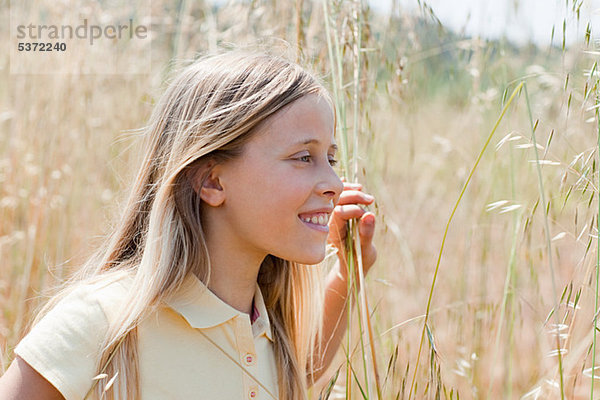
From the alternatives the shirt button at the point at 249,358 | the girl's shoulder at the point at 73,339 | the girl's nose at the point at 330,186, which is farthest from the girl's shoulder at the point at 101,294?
the girl's nose at the point at 330,186

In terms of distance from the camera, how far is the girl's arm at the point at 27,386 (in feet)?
3.30

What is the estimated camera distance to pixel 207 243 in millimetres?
1213

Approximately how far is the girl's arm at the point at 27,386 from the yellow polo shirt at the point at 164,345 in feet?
0.07

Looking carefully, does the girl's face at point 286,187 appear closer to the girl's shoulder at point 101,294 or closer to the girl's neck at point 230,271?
the girl's neck at point 230,271

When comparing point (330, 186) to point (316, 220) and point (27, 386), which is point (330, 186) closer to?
point (316, 220)

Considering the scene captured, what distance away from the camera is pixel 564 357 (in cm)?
126

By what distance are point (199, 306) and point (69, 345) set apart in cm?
21

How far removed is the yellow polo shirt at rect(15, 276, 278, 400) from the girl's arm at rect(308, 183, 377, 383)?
0.18m

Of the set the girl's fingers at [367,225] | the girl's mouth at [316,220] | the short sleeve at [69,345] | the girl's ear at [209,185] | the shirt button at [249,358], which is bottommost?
the shirt button at [249,358]

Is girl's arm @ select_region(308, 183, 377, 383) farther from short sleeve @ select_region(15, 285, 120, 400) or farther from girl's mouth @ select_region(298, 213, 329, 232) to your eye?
short sleeve @ select_region(15, 285, 120, 400)

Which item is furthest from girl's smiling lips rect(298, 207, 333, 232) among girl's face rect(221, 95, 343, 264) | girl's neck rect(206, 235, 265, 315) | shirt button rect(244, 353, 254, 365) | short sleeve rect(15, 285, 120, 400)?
short sleeve rect(15, 285, 120, 400)

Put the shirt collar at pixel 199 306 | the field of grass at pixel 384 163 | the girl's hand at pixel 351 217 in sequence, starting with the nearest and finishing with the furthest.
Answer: the shirt collar at pixel 199 306, the girl's hand at pixel 351 217, the field of grass at pixel 384 163

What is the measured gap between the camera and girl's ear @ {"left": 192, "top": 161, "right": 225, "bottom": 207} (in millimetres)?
1182

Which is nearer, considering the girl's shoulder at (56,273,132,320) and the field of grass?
the girl's shoulder at (56,273,132,320)
